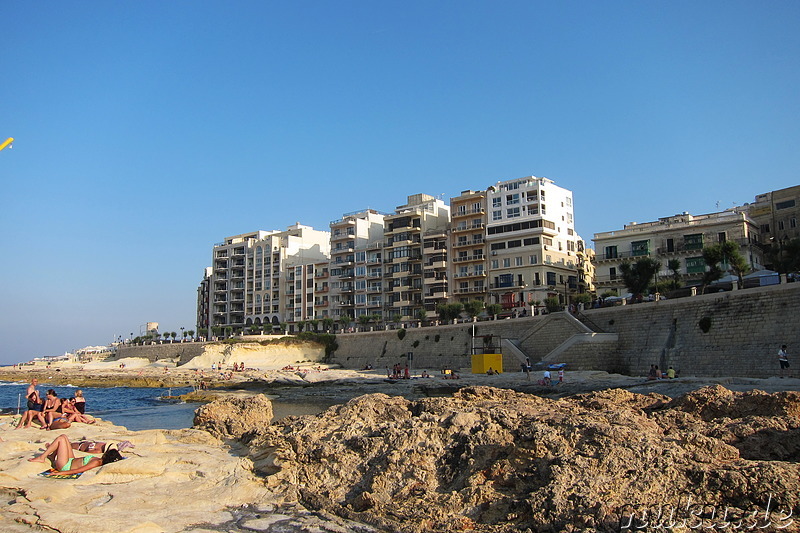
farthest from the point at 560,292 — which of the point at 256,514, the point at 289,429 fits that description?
the point at 256,514

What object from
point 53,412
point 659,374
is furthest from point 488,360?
point 53,412

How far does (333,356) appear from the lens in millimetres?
79375

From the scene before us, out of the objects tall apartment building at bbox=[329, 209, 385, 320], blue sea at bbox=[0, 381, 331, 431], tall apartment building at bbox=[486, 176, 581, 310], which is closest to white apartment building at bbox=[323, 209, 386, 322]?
tall apartment building at bbox=[329, 209, 385, 320]

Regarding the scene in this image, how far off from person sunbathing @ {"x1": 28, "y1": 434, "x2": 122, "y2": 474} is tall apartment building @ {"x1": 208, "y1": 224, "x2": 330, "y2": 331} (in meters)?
86.4

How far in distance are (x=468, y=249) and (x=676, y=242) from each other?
2550cm

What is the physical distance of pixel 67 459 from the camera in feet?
41.4

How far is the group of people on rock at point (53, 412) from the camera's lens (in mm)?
17797

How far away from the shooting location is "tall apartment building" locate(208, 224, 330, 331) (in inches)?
4075

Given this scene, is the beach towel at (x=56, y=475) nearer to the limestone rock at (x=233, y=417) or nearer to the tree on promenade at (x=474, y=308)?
the limestone rock at (x=233, y=417)

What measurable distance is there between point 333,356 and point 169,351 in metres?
34.0

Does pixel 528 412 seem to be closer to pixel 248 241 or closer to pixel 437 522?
pixel 437 522

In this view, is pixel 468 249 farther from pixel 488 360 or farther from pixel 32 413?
pixel 32 413

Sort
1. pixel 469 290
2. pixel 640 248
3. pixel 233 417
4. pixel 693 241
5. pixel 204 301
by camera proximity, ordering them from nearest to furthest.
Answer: pixel 233 417 < pixel 693 241 < pixel 640 248 < pixel 469 290 < pixel 204 301

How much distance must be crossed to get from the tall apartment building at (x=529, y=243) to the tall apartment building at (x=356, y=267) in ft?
66.8
